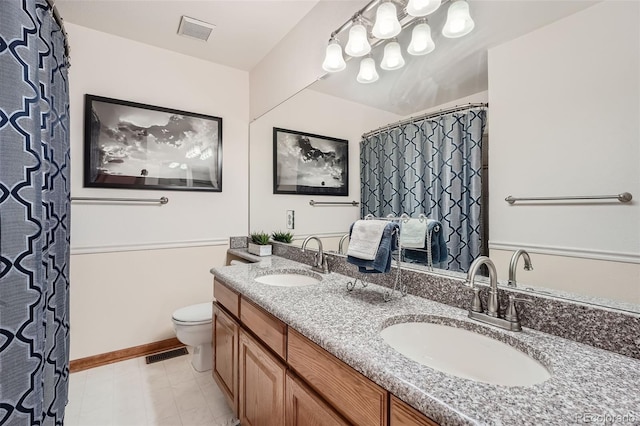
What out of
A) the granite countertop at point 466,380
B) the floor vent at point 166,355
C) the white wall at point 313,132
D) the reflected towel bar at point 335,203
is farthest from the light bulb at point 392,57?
the floor vent at point 166,355

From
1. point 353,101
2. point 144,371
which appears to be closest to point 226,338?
point 144,371

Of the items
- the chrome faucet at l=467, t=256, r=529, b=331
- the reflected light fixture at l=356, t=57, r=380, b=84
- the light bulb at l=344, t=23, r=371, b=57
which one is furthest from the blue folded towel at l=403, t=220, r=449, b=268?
the light bulb at l=344, t=23, r=371, b=57

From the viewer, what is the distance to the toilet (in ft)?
A: 6.16

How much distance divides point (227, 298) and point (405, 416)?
119cm

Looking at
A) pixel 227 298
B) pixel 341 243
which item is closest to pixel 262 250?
pixel 227 298

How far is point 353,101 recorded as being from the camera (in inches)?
66.7

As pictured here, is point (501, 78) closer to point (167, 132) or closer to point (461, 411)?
point (461, 411)

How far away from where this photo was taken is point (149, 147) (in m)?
2.23

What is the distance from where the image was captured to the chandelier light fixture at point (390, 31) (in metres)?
1.16

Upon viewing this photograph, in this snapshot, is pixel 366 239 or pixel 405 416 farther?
pixel 366 239

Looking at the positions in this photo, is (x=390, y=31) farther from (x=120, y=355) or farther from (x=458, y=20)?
(x=120, y=355)

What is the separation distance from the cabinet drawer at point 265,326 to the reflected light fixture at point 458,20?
52.1 inches

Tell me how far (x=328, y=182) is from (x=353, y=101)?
0.52 meters

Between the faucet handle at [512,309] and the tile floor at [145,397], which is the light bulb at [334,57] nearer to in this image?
the faucet handle at [512,309]
